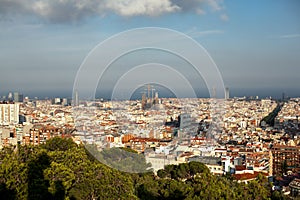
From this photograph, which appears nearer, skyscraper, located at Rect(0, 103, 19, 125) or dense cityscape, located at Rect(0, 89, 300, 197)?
dense cityscape, located at Rect(0, 89, 300, 197)

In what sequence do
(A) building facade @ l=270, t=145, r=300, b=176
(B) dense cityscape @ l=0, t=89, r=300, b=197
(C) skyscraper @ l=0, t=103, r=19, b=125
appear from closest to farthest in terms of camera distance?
(B) dense cityscape @ l=0, t=89, r=300, b=197 < (A) building facade @ l=270, t=145, r=300, b=176 < (C) skyscraper @ l=0, t=103, r=19, b=125

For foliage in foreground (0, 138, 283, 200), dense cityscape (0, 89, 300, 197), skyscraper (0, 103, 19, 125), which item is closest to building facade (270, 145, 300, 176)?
dense cityscape (0, 89, 300, 197)

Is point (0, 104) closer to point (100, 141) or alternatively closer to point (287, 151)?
point (287, 151)

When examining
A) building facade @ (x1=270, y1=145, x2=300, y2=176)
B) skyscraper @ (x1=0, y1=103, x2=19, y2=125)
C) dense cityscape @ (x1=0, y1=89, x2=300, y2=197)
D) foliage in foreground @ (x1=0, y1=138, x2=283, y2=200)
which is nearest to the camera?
foliage in foreground @ (x1=0, y1=138, x2=283, y2=200)

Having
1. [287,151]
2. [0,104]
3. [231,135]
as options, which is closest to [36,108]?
[0,104]

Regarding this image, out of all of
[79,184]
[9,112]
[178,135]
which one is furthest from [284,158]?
[9,112]

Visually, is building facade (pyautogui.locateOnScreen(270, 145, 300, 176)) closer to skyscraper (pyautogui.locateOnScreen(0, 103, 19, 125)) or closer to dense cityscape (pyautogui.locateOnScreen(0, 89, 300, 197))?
dense cityscape (pyautogui.locateOnScreen(0, 89, 300, 197))

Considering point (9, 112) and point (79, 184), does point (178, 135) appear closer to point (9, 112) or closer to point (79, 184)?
point (79, 184)
